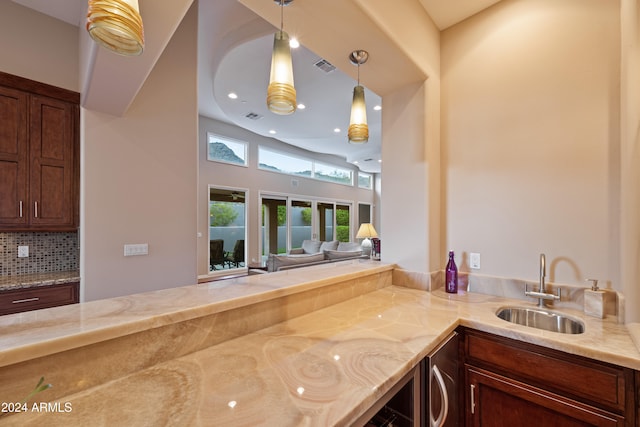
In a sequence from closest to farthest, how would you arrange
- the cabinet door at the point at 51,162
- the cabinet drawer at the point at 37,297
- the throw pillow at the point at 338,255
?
1. the cabinet drawer at the point at 37,297
2. the cabinet door at the point at 51,162
3. the throw pillow at the point at 338,255

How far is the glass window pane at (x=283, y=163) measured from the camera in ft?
24.8

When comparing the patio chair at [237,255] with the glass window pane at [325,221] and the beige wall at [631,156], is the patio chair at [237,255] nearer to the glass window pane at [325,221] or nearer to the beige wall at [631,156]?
the glass window pane at [325,221]

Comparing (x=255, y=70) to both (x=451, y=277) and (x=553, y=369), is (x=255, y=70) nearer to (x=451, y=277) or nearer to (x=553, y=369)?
(x=451, y=277)

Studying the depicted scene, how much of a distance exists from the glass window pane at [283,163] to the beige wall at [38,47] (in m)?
4.59

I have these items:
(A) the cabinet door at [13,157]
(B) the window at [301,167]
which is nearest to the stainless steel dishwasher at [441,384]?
(A) the cabinet door at [13,157]

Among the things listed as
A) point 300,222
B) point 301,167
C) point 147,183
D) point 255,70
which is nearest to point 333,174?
point 301,167

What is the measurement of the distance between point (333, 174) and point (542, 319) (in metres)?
8.39

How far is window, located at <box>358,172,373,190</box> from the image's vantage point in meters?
10.9

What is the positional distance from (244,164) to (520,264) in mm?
6354

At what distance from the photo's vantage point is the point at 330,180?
955cm

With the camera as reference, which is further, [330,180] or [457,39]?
[330,180]

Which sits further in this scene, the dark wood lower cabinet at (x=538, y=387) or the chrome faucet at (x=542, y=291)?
the chrome faucet at (x=542, y=291)

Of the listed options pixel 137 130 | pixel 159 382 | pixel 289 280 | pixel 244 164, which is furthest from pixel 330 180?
pixel 159 382

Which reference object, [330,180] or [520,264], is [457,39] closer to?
[520,264]
